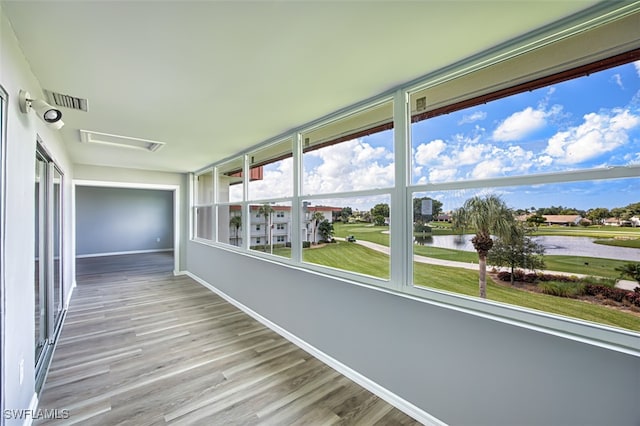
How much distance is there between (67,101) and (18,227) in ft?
4.52

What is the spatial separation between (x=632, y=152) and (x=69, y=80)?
3482mm

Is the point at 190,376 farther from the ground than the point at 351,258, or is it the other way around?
the point at 351,258

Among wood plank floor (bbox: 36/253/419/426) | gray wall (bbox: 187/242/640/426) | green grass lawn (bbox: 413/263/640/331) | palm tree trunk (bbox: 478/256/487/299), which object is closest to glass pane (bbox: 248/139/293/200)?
gray wall (bbox: 187/242/640/426)

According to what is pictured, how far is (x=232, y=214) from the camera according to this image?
4668 mm

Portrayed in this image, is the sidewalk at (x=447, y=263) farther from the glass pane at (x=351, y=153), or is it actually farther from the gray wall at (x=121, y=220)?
the gray wall at (x=121, y=220)

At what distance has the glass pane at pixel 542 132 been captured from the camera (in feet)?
4.15

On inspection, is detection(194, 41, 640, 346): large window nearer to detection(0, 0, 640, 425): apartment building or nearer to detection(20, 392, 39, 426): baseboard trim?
detection(0, 0, 640, 425): apartment building

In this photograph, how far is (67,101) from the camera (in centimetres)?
234

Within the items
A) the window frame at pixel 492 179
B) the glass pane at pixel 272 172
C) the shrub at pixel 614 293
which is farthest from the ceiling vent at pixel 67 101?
the shrub at pixel 614 293

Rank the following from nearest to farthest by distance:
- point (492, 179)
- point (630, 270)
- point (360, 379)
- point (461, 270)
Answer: point (630, 270) → point (492, 179) → point (461, 270) → point (360, 379)

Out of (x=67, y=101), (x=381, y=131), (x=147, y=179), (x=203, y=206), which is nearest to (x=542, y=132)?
(x=381, y=131)

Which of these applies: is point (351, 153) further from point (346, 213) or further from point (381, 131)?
point (346, 213)

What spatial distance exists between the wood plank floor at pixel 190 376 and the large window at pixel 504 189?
0.99 meters

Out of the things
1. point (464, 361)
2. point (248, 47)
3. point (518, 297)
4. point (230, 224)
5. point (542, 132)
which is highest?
point (248, 47)
